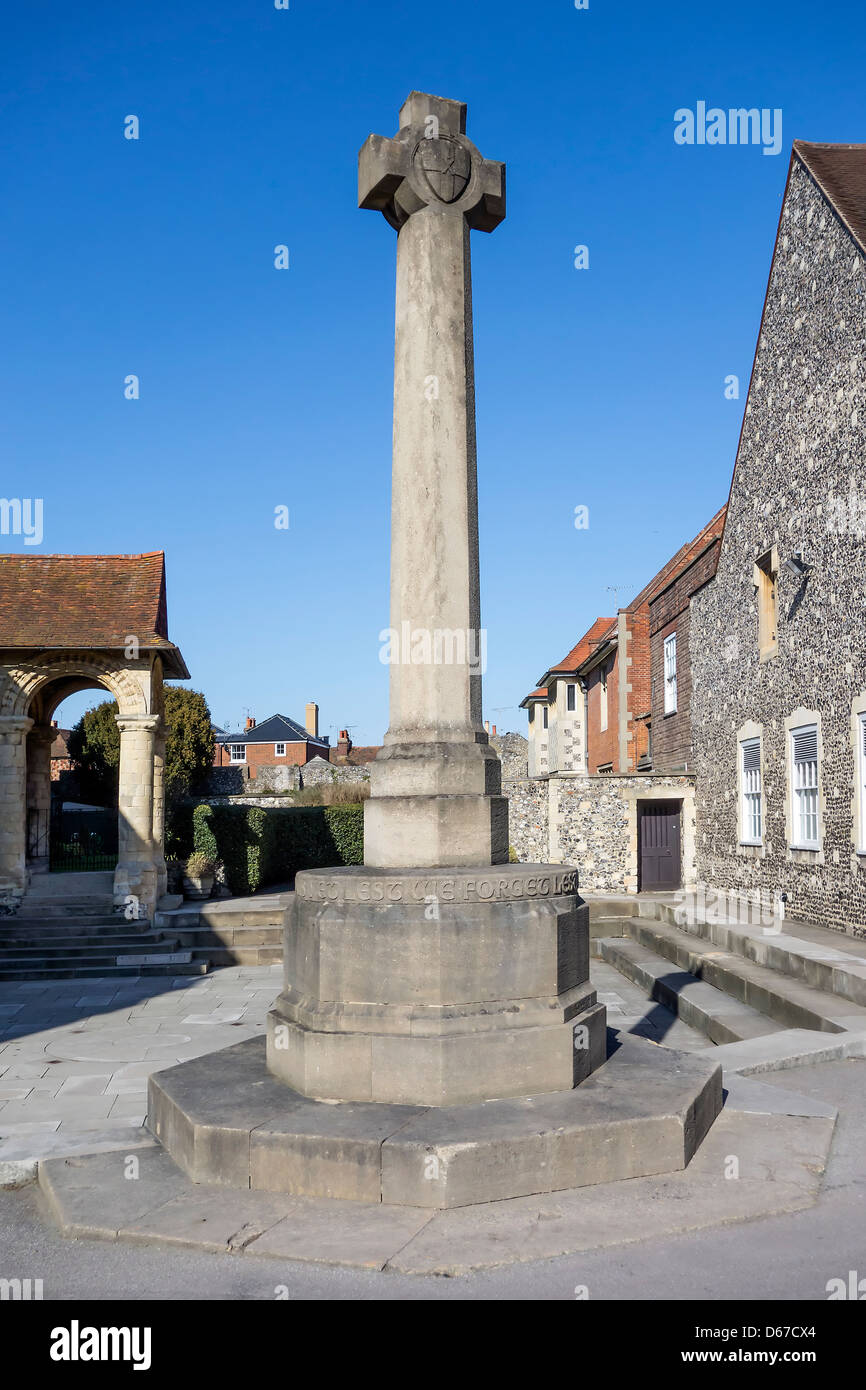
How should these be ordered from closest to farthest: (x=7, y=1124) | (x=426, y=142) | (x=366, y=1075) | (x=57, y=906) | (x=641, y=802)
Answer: (x=366, y=1075)
(x=426, y=142)
(x=7, y=1124)
(x=57, y=906)
(x=641, y=802)

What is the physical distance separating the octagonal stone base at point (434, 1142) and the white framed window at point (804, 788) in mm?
10208

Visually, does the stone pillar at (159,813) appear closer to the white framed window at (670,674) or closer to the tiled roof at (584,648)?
the white framed window at (670,674)

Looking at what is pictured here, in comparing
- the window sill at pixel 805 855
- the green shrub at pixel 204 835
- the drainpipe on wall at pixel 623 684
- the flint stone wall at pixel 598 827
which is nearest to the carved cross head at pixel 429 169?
the window sill at pixel 805 855

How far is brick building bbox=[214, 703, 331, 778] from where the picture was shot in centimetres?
6656

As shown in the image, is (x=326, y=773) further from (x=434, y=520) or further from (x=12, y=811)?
(x=434, y=520)

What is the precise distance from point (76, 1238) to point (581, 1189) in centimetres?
216

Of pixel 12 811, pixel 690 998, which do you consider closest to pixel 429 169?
pixel 690 998

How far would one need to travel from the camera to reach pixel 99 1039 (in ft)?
33.4

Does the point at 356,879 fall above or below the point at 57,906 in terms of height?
above

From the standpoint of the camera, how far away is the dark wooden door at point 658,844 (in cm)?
2272

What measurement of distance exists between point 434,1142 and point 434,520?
11.1ft
